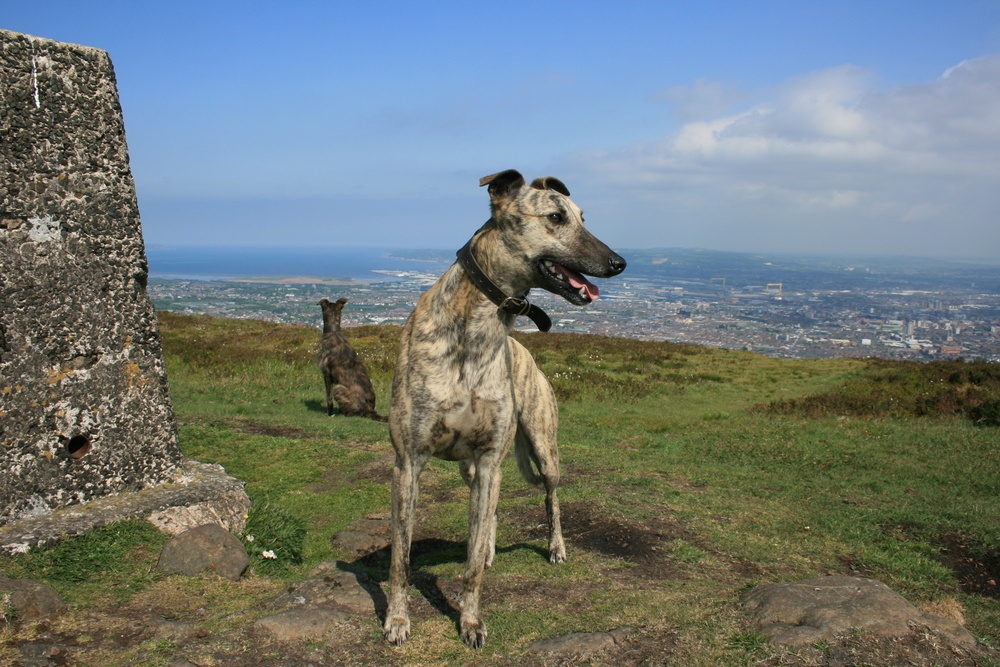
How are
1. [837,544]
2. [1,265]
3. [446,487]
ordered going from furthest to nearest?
[446,487] < [837,544] < [1,265]

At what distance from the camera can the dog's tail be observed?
234 inches

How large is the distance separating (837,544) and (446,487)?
395cm

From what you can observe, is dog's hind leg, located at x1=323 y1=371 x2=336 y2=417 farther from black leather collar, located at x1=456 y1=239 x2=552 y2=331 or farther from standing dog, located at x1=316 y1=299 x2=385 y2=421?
black leather collar, located at x1=456 y1=239 x2=552 y2=331

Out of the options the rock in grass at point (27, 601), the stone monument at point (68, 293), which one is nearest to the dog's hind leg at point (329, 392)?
the stone monument at point (68, 293)

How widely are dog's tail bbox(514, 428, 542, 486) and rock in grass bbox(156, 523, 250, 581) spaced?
2.21 metres

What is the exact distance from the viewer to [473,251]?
14.9 feet

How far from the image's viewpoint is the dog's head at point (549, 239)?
4234 millimetres

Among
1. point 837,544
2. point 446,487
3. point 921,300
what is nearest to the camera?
point 837,544

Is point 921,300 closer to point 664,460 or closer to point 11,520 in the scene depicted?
point 664,460

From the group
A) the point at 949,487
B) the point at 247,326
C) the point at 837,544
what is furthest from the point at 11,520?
the point at 247,326

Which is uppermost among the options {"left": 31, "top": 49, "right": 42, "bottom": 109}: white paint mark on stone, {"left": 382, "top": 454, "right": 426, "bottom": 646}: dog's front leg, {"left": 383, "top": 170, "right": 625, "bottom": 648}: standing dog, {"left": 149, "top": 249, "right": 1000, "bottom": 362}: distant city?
{"left": 31, "top": 49, "right": 42, "bottom": 109}: white paint mark on stone

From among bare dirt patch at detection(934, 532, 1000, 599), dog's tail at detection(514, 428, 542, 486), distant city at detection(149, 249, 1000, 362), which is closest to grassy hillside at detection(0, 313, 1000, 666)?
bare dirt patch at detection(934, 532, 1000, 599)

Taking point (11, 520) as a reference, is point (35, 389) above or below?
above

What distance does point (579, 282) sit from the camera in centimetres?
427
